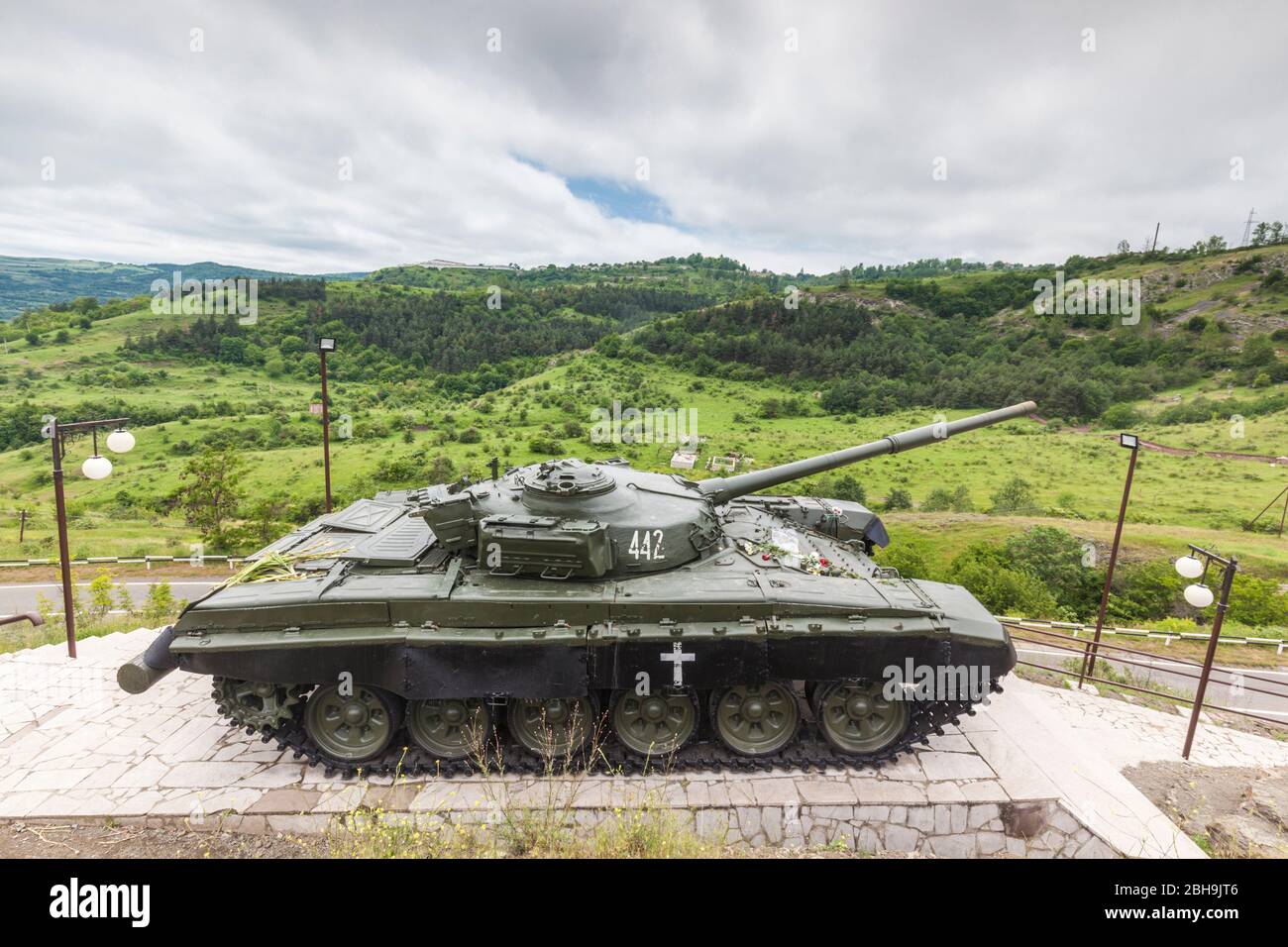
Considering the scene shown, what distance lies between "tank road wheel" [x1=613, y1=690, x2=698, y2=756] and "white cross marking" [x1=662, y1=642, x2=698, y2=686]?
485mm

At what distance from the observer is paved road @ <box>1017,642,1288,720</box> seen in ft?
46.0

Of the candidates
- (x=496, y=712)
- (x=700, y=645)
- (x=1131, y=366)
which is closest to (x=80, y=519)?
(x=496, y=712)

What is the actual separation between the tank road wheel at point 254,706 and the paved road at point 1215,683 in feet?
50.1

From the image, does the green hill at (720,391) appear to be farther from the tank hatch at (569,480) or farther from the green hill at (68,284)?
the green hill at (68,284)

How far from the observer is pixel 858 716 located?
7.58 meters

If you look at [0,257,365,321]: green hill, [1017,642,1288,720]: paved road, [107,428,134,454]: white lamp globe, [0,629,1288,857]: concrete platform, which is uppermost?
[0,257,365,321]: green hill

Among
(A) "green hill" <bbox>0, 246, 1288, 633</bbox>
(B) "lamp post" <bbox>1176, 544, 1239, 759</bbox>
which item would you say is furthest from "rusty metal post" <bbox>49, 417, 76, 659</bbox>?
(A) "green hill" <bbox>0, 246, 1288, 633</bbox>

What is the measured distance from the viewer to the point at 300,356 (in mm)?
89562

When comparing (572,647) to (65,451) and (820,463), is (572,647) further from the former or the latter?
(65,451)

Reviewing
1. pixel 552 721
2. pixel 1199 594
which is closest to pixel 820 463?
pixel 552 721

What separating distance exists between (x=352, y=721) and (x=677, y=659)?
3.73 m

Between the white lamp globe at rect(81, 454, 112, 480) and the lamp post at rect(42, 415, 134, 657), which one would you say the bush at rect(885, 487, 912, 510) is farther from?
the white lamp globe at rect(81, 454, 112, 480)

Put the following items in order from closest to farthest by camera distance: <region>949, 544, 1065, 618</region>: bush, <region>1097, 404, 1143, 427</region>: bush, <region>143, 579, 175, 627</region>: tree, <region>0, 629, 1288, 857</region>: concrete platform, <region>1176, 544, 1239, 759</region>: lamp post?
<region>0, 629, 1288, 857</region>: concrete platform < <region>1176, 544, 1239, 759</region>: lamp post < <region>143, 579, 175, 627</region>: tree < <region>949, 544, 1065, 618</region>: bush < <region>1097, 404, 1143, 427</region>: bush
